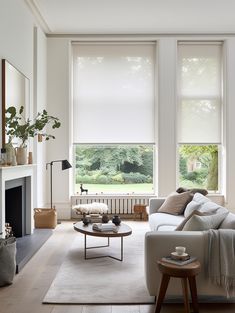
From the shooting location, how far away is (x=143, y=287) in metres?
3.90

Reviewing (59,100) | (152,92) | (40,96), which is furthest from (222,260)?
(59,100)

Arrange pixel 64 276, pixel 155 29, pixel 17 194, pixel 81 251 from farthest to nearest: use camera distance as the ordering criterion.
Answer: pixel 155 29
pixel 17 194
pixel 81 251
pixel 64 276

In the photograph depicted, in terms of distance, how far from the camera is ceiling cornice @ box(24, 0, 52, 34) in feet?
20.4

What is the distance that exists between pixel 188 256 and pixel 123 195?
4.65m

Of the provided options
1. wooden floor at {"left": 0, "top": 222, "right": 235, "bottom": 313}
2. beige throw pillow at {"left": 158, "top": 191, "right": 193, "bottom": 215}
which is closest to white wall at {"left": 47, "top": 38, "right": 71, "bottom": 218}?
beige throw pillow at {"left": 158, "top": 191, "right": 193, "bottom": 215}

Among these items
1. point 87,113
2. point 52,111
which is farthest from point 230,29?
point 52,111

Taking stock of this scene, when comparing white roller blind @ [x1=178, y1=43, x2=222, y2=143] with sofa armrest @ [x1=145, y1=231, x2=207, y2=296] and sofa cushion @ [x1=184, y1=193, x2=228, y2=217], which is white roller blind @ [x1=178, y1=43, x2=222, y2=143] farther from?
sofa armrest @ [x1=145, y1=231, x2=207, y2=296]

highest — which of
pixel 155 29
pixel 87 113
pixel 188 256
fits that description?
pixel 155 29

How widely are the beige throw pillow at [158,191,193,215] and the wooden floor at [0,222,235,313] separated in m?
1.66

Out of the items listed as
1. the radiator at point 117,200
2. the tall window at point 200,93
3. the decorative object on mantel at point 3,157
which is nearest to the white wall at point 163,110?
the tall window at point 200,93

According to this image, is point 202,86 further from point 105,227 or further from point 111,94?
point 105,227

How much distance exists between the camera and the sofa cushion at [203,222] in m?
3.65

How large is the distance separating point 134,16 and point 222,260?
15.9 feet

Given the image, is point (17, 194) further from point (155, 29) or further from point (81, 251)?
point (155, 29)
